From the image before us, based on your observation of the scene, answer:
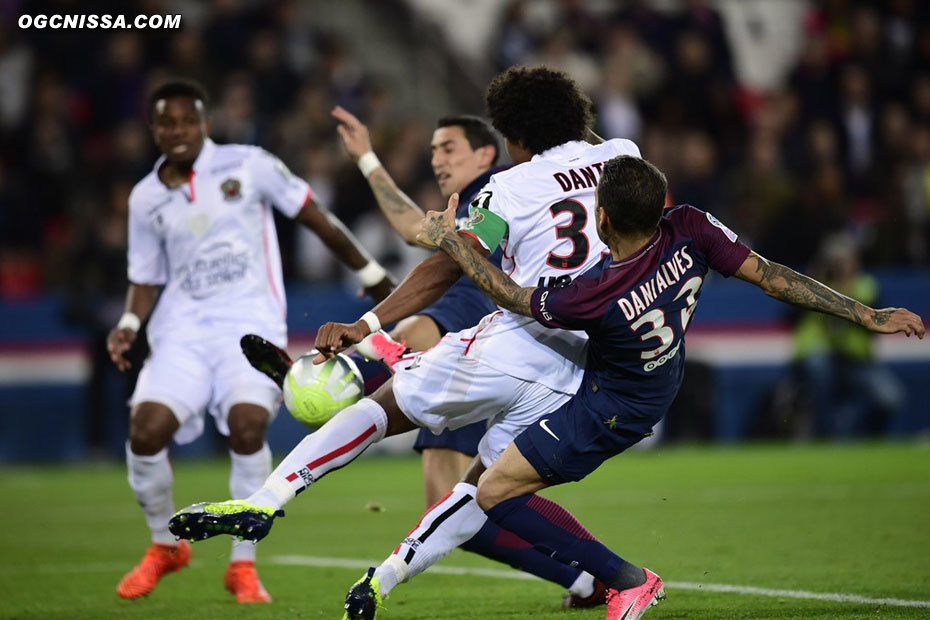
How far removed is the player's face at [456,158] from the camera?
728 centimetres

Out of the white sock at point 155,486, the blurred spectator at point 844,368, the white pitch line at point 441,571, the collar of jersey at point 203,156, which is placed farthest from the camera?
the blurred spectator at point 844,368

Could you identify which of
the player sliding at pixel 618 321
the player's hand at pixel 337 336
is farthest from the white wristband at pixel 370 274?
the player's hand at pixel 337 336

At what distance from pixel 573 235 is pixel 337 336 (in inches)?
42.5

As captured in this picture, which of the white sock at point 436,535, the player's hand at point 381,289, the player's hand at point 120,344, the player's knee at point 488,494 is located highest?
the player's hand at point 381,289

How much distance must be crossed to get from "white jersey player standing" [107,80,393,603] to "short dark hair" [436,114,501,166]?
92 cm

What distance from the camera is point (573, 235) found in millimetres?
5969

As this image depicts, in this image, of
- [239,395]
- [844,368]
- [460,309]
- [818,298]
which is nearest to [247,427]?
[239,395]

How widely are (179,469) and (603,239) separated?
1034 cm

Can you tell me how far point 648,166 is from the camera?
5.61 m

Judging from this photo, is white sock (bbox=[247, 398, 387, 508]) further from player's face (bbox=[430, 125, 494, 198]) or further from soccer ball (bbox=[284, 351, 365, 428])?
player's face (bbox=[430, 125, 494, 198])

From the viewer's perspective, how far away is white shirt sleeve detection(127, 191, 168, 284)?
7938 millimetres

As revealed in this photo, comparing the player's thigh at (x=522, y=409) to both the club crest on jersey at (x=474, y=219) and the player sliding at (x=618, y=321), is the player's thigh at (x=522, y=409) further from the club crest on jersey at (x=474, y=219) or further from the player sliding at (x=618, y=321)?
the club crest on jersey at (x=474, y=219)

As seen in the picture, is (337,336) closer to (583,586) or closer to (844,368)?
(583,586)

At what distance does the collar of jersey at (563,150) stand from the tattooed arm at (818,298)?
89 centimetres
